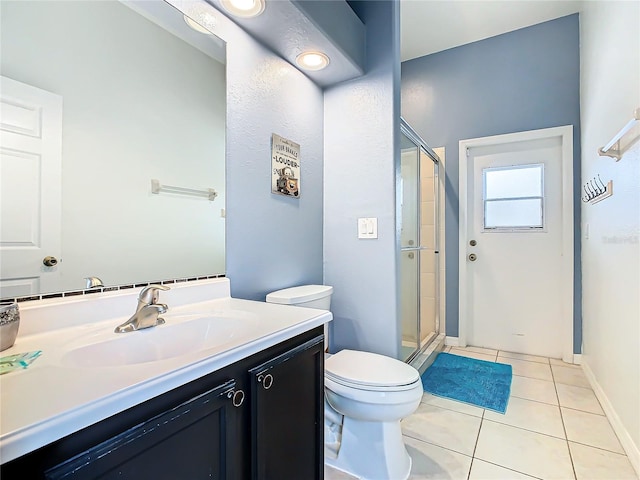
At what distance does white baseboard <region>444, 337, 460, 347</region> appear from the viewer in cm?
309

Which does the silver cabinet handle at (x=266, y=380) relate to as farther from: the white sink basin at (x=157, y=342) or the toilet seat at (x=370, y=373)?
the toilet seat at (x=370, y=373)

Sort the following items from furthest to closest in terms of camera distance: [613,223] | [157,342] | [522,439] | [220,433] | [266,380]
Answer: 1. [613,223]
2. [522,439]
3. [157,342]
4. [266,380]
5. [220,433]

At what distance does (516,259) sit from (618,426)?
147 cm

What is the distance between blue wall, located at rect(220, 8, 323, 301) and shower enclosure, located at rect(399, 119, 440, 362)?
0.60m

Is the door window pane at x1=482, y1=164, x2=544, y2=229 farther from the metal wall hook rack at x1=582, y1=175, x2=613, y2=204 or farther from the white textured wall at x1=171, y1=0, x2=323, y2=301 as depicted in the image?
the white textured wall at x1=171, y1=0, x2=323, y2=301

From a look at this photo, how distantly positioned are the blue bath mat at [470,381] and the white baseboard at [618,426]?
50 centimetres

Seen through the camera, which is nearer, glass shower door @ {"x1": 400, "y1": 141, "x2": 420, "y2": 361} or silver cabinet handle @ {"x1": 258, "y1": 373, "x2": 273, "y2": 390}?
silver cabinet handle @ {"x1": 258, "y1": 373, "x2": 273, "y2": 390}

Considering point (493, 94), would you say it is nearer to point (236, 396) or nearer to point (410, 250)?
point (410, 250)

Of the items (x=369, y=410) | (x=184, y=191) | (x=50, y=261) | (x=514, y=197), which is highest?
(x=514, y=197)

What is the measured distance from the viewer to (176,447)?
66cm

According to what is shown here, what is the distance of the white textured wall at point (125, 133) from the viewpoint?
0.95m

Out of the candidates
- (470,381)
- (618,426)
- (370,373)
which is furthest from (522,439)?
(370,373)

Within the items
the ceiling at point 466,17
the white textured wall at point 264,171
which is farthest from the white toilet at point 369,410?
the ceiling at point 466,17

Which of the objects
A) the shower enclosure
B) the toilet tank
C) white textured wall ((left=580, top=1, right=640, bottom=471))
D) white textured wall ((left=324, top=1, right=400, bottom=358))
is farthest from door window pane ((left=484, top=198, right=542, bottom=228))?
the toilet tank
